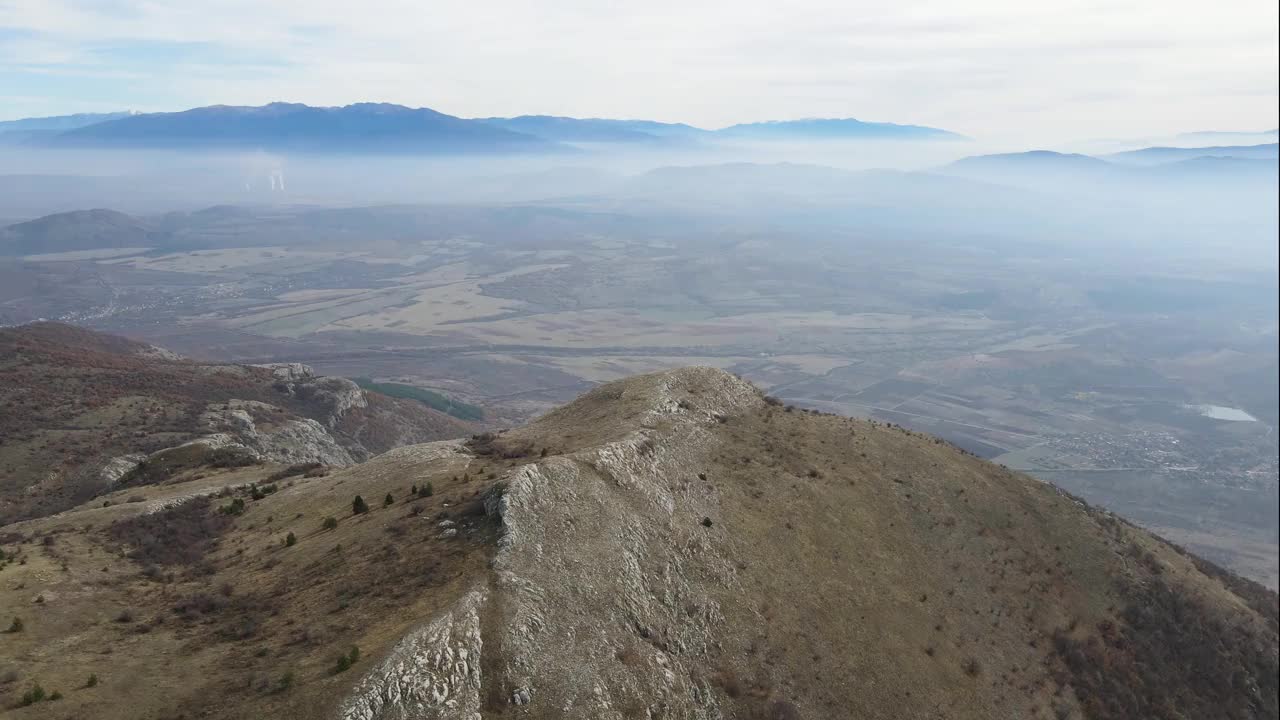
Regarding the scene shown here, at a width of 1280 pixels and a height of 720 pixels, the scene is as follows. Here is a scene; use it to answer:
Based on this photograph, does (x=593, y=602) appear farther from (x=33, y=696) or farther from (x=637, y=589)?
(x=33, y=696)

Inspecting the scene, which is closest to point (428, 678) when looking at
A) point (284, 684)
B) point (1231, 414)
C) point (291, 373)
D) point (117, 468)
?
point (284, 684)

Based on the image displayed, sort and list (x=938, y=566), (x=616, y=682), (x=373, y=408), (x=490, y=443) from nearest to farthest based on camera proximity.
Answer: (x=616, y=682) < (x=938, y=566) < (x=490, y=443) < (x=373, y=408)

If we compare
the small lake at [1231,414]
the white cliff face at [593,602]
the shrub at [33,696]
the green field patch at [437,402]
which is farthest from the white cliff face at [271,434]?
the small lake at [1231,414]

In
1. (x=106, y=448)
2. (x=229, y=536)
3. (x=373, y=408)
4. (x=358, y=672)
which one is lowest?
(x=373, y=408)

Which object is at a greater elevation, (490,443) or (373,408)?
(490,443)

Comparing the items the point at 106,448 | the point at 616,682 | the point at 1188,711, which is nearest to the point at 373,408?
the point at 106,448

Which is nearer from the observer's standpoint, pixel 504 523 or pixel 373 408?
pixel 504 523

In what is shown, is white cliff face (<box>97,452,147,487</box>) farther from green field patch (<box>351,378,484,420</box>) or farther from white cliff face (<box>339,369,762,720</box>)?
green field patch (<box>351,378,484,420</box>)

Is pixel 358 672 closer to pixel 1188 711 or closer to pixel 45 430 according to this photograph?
pixel 1188 711
